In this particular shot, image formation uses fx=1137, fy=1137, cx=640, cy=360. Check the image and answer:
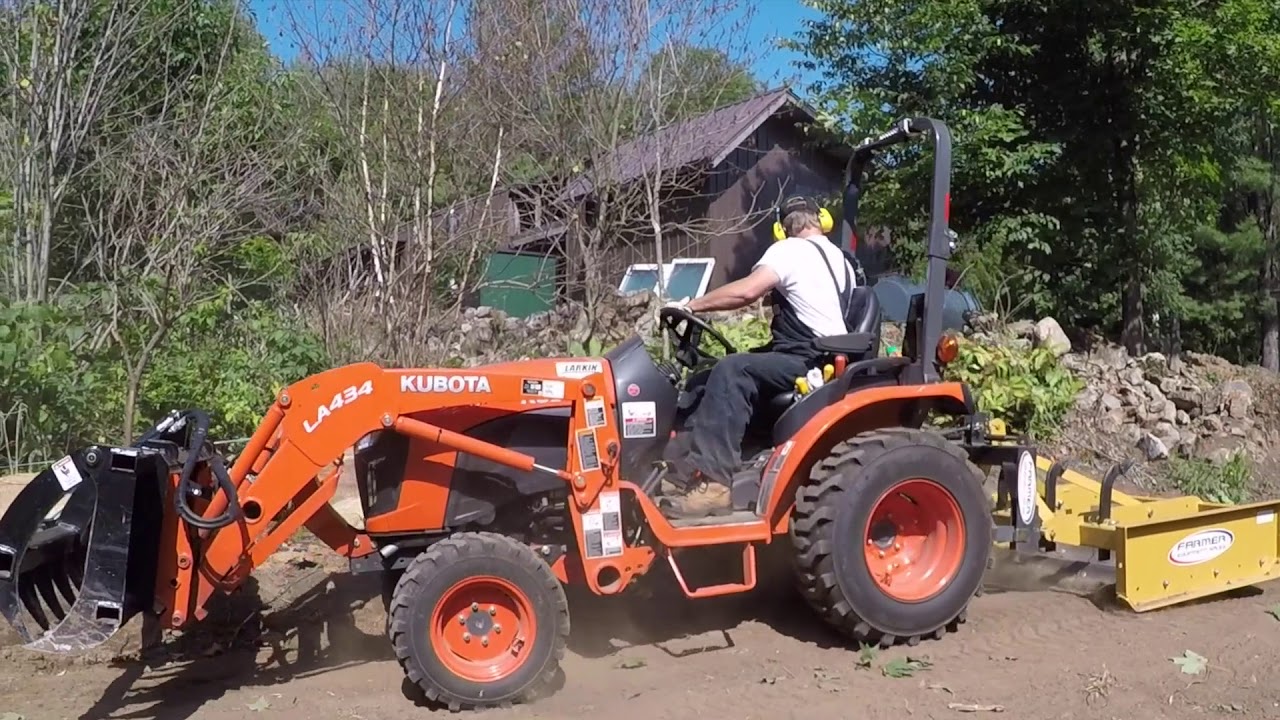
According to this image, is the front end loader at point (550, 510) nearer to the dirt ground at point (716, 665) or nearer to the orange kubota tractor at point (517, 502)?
the orange kubota tractor at point (517, 502)

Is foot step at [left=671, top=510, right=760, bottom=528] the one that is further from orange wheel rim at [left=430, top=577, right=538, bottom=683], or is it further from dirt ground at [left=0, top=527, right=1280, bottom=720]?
orange wheel rim at [left=430, top=577, right=538, bottom=683]

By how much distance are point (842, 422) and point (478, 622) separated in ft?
6.25

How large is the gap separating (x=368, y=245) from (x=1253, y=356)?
1899 centimetres

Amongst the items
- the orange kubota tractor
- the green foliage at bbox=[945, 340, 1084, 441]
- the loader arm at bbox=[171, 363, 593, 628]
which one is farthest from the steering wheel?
the green foliage at bbox=[945, 340, 1084, 441]

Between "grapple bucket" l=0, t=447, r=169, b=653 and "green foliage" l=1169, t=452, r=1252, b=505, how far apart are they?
24.6ft

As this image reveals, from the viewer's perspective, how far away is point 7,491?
6.28m

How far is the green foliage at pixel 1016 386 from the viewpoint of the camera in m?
9.12

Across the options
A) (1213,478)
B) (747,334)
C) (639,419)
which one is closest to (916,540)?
(639,419)

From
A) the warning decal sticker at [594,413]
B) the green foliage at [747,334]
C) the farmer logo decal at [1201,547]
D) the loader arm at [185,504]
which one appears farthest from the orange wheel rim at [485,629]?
the green foliage at [747,334]

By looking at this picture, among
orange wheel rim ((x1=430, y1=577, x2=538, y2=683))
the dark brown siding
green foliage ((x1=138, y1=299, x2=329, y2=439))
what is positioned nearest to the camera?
orange wheel rim ((x1=430, y1=577, x2=538, y2=683))

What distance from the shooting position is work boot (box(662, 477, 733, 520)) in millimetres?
5012

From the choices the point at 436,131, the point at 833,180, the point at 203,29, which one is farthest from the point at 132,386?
the point at 833,180

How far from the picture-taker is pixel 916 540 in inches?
212

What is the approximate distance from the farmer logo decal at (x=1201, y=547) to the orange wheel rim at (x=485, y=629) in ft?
10.6
